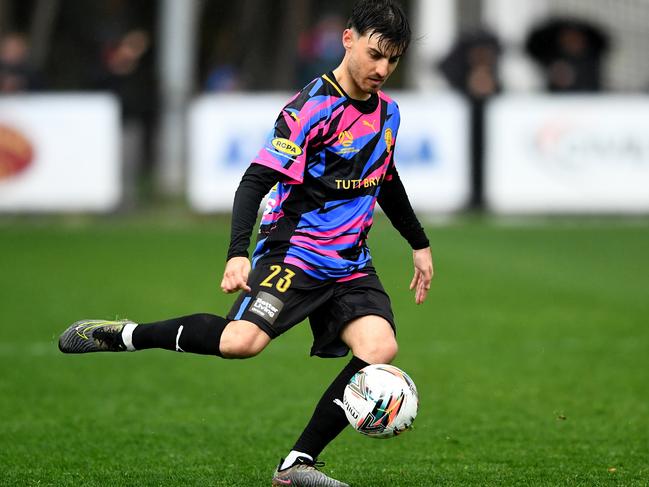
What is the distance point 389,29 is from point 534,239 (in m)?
9.90

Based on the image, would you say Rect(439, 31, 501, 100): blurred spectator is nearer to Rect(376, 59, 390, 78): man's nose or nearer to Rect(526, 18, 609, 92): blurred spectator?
Rect(526, 18, 609, 92): blurred spectator

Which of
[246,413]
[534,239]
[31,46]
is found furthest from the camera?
[31,46]

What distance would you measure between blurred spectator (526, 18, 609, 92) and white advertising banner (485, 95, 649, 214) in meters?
1.33

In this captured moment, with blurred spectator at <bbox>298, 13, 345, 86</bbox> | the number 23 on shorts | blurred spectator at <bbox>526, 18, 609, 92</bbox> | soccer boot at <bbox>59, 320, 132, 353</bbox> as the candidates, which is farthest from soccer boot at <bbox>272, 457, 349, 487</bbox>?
blurred spectator at <bbox>298, 13, 345, 86</bbox>

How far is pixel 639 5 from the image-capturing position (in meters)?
25.0

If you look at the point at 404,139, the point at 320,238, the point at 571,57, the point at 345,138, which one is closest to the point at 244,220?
the point at 320,238

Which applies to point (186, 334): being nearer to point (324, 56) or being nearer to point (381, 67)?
point (381, 67)

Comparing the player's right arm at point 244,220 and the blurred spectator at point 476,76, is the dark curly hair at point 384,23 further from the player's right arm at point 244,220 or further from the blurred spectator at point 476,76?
the blurred spectator at point 476,76

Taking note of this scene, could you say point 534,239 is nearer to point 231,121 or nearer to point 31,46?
point 231,121

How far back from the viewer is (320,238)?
513 centimetres

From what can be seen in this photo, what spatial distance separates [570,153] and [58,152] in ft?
19.4

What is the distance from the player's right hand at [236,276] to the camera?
4.68 meters

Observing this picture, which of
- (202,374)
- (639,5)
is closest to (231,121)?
(202,374)

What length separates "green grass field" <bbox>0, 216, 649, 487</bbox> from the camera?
5.63 meters
